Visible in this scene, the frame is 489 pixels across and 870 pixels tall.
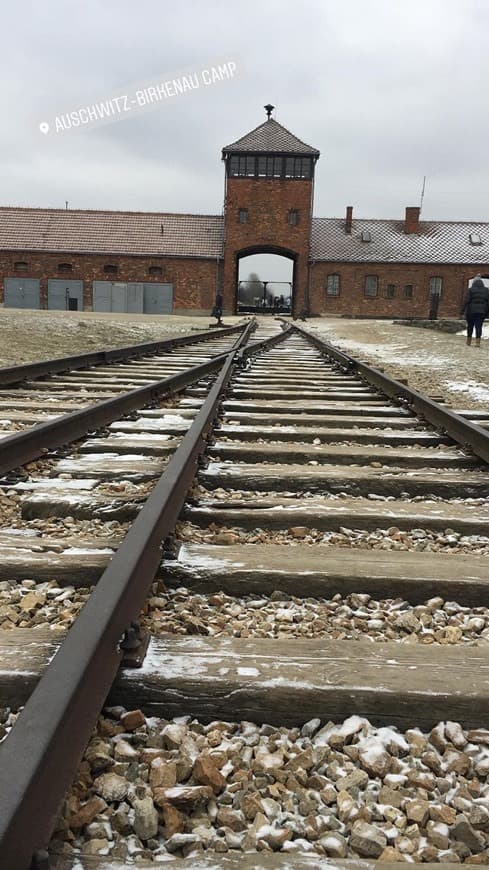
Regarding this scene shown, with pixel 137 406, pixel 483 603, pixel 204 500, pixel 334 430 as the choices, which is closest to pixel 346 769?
pixel 483 603

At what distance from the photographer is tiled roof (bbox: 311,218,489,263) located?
145 ft

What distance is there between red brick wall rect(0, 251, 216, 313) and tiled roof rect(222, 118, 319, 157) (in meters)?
7.05

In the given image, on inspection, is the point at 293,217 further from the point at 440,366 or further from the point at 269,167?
the point at 440,366

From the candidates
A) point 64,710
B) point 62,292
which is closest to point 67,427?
point 64,710

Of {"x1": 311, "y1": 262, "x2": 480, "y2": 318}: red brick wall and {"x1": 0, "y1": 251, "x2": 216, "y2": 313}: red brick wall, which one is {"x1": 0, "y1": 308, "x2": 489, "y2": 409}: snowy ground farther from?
{"x1": 311, "y1": 262, "x2": 480, "y2": 318}: red brick wall

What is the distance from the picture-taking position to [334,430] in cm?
449

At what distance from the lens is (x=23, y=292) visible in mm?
41812

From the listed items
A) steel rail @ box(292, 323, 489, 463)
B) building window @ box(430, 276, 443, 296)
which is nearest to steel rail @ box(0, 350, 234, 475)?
steel rail @ box(292, 323, 489, 463)

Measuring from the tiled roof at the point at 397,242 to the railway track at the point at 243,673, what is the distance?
138ft

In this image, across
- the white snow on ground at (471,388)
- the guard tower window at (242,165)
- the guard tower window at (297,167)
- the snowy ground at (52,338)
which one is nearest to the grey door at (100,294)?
the guard tower window at (242,165)

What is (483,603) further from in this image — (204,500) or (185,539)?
(204,500)

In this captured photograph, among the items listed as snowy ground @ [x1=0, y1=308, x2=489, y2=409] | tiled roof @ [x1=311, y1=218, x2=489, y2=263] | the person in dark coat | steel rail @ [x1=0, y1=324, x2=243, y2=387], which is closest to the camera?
steel rail @ [x1=0, y1=324, x2=243, y2=387]

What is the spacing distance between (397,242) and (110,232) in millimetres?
18588

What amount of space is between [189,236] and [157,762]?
4434 centimetres
